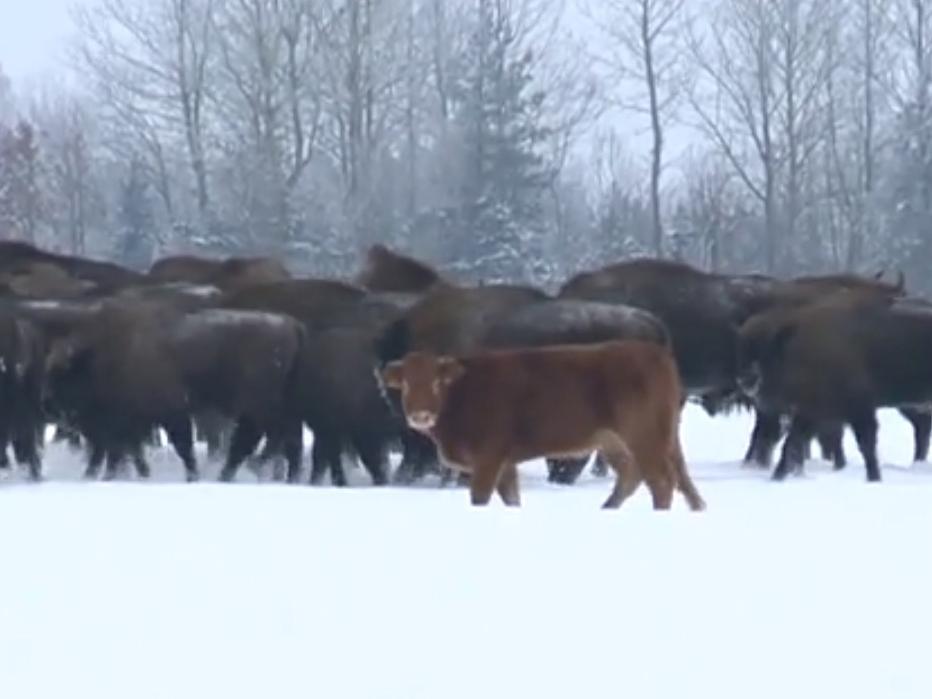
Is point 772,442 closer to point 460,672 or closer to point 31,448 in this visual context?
point 31,448

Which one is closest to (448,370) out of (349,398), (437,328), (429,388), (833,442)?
(429,388)

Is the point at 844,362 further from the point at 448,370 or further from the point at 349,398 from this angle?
the point at 448,370

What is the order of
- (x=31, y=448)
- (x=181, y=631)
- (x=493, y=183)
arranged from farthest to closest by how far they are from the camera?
1. (x=493, y=183)
2. (x=31, y=448)
3. (x=181, y=631)

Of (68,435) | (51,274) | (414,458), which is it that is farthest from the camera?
(51,274)

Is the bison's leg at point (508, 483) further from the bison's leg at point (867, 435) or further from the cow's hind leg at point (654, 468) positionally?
the bison's leg at point (867, 435)

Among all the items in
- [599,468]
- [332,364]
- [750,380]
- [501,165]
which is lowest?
[599,468]

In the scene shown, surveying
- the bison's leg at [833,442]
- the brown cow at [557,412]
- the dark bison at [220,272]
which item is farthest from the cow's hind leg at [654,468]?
the dark bison at [220,272]

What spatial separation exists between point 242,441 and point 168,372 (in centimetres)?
86

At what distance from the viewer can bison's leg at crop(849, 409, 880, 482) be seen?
15.9 meters

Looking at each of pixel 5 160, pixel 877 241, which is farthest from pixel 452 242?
pixel 5 160

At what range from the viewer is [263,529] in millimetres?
7496

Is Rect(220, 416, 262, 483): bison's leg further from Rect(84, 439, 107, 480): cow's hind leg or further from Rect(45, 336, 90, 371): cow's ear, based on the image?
Rect(45, 336, 90, 371): cow's ear

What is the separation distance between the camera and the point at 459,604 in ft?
20.1

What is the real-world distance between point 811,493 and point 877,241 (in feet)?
125
